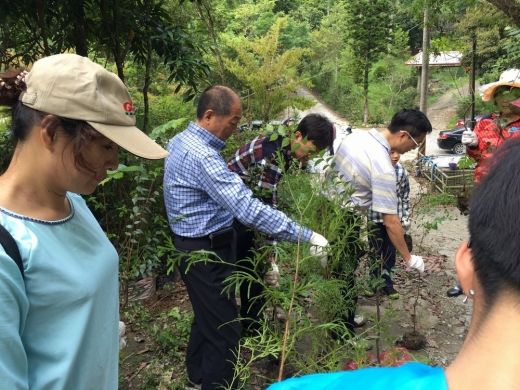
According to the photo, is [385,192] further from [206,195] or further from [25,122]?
[25,122]

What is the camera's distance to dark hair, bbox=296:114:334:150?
2932 millimetres

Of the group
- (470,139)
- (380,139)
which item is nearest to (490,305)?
(380,139)

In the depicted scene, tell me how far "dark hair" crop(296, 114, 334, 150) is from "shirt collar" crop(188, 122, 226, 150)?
691mm

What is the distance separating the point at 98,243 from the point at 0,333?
0.46 metres

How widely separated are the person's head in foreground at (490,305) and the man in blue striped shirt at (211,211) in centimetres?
156

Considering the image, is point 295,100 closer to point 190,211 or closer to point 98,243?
point 190,211

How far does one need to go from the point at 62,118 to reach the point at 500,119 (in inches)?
166

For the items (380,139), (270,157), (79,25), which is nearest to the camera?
(270,157)

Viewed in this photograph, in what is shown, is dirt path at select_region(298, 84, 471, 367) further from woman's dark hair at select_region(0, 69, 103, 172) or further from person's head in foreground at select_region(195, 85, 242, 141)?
woman's dark hair at select_region(0, 69, 103, 172)

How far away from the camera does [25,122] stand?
115cm

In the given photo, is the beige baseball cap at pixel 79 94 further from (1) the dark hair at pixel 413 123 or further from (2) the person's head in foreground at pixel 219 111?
(1) the dark hair at pixel 413 123

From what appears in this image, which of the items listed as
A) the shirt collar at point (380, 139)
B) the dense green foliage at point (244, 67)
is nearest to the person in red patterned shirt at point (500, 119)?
the dense green foliage at point (244, 67)

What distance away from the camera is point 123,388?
2.91 m

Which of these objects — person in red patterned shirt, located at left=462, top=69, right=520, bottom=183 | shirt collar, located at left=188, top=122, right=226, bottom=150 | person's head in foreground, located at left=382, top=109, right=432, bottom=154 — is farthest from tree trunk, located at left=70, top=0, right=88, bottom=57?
person in red patterned shirt, located at left=462, top=69, right=520, bottom=183
